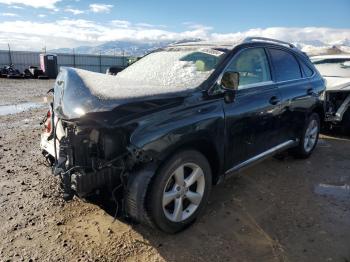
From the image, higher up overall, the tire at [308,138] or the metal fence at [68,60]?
the metal fence at [68,60]

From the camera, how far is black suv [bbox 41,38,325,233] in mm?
2848

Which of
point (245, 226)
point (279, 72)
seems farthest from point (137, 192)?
point (279, 72)

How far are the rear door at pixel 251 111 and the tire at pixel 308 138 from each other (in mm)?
1036

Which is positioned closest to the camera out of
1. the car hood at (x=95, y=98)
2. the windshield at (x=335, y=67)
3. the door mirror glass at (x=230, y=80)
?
the car hood at (x=95, y=98)

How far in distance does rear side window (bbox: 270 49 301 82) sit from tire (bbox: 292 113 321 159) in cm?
85

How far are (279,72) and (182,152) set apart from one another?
7.15 feet

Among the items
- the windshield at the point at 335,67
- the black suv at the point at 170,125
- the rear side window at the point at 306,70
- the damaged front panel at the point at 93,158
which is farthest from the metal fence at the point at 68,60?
the damaged front panel at the point at 93,158

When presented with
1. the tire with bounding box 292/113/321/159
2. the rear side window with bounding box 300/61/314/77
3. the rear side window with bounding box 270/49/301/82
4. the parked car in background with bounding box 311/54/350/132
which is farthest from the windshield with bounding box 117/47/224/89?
the parked car in background with bounding box 311/54/350/132

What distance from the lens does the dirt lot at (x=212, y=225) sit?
3.05 m

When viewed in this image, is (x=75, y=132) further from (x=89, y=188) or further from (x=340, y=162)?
(x=340, y=162)

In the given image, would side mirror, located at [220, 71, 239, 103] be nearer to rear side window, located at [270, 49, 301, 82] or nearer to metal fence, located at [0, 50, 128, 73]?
rear side window, located at [270, 49, 301, 82]

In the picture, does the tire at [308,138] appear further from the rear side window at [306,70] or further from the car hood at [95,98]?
the car hood at [95,98]

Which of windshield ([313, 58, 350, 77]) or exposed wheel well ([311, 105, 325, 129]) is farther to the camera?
windshield ([313, 58, 350, 77])

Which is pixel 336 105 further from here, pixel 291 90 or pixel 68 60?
pixel 68 60
